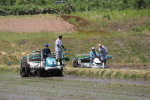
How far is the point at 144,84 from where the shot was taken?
15867 millimetres

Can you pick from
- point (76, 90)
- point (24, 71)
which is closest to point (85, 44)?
point (24, 71)

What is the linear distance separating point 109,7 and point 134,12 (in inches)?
422

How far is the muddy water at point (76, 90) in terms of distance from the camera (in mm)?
13156

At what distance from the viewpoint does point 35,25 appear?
152ft

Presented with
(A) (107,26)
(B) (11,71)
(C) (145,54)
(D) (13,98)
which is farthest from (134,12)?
(D) (13,98)

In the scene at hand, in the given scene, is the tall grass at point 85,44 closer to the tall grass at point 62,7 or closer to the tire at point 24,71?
the tire at point 24,71

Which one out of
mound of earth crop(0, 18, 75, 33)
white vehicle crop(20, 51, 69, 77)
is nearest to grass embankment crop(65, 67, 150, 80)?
white vehicle crop(20, 51, 69, 77)

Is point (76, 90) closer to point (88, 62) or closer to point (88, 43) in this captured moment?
point (88, 62)

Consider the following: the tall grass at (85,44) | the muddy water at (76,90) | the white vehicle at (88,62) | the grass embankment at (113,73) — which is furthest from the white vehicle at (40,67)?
the tall grass at (85,44)

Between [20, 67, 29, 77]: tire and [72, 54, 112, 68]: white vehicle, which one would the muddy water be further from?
[72, 54, 112, 68]: white vehicle

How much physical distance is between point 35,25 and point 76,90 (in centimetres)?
3201

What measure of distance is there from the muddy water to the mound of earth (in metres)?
26.7

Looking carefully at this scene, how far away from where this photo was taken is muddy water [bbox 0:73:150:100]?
13.2m

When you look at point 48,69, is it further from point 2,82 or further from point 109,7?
point 109,7
